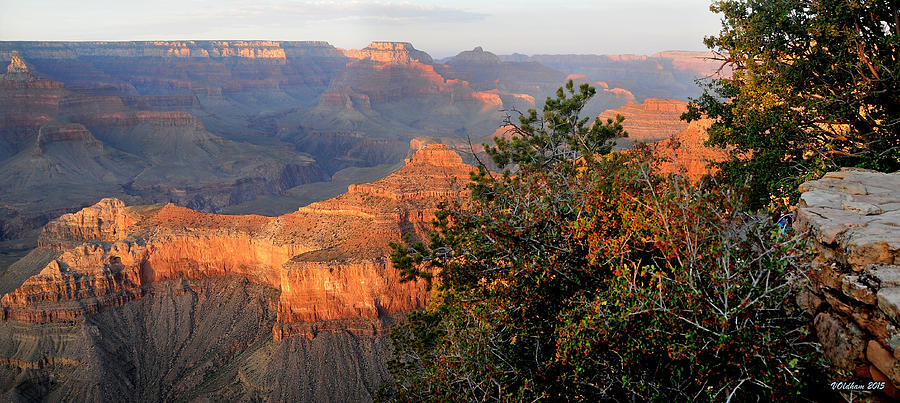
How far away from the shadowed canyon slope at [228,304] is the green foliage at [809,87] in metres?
24.1

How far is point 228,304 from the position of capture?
140 ft

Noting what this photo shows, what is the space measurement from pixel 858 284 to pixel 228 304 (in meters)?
41.9

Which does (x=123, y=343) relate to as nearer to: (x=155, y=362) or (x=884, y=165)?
(x=155, y=362)

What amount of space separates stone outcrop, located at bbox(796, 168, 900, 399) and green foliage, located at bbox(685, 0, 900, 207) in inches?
220

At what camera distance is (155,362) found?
3906 cm

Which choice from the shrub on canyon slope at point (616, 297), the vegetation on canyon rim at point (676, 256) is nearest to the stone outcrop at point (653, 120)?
the vegetation on canyon rim at point (676, 256)

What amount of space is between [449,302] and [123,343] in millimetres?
34371

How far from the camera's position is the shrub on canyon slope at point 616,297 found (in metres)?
8.30

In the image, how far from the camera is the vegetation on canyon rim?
8.45 meters

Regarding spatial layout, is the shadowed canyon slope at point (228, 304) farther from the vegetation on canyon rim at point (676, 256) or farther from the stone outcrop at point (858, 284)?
the stone outcrop at point (858, 284)
